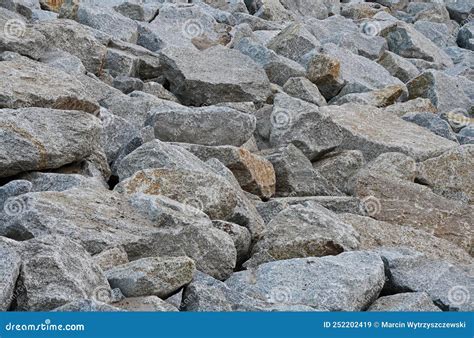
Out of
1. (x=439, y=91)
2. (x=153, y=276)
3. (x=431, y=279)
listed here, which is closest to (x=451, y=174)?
(x=431, y=279)

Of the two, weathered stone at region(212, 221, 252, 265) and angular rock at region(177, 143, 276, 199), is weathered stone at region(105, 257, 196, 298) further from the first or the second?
angular rock at region(177, 143, 276, 199)

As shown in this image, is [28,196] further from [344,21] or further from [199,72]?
[344,21]

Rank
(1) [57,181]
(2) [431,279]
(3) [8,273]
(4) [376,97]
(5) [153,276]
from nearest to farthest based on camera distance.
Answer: (3) [8,273] < (5) [153,276] < (2) [431,279] < (1) [57,181] < (4) [376,97]

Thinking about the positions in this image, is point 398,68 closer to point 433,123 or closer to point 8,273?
point 433,123

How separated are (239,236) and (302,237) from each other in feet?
1.55

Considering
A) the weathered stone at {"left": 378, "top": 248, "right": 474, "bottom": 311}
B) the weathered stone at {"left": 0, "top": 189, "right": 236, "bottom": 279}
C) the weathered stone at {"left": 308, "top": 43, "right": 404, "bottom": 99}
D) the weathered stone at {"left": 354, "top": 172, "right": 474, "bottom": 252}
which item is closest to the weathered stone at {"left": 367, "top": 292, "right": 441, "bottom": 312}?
the weathered stone at {"left": 378, "top": 248, "right": 474, "bottom": 311}

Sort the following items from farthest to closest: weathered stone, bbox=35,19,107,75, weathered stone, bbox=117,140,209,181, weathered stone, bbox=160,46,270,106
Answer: weathered stone, bbox=160,46,270,106 → weathered stone, bbox=35,19,107,75 → weathered stone, bbox=117,140,209,181

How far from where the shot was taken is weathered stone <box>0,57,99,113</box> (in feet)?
26.4

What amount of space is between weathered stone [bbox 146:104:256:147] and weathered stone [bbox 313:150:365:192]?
40.0 inches

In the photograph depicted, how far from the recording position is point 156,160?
7316 mm

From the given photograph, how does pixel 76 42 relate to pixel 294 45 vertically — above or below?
above

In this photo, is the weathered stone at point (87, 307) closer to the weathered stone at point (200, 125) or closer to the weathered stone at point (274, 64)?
the weathered stone at point (200, 125)

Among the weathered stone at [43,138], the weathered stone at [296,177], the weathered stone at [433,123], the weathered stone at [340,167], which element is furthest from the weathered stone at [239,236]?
the weathered stone at [433,123]

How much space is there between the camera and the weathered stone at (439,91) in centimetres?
1409
